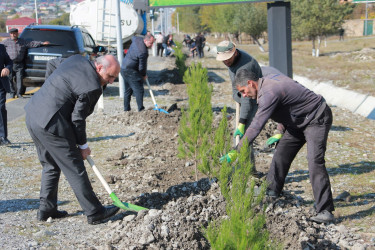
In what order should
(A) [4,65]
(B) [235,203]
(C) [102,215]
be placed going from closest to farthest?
1. (B) [235,203]
2. (C) [102,215]
3. (A) [4,65]

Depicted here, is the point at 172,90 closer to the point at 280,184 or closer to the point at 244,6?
the point at 280,184

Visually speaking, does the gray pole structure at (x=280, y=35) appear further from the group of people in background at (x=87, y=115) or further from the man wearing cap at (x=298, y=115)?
the man wearing cap at (x=298, y=115)

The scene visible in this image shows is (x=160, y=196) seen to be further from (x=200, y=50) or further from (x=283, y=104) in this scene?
(x=200, y=50)

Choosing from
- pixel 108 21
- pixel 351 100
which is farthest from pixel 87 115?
pixel 108 21

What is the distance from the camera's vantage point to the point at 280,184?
5.54m

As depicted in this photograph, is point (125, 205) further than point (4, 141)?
No

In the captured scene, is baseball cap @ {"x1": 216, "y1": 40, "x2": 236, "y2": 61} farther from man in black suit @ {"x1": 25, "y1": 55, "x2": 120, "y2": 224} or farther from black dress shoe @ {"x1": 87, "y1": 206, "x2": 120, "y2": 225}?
black dress shoe @ {"x1": 87, "y1": 206, "x2": 120, "y2": 225}

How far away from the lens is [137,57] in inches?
387

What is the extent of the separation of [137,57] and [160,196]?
4905mm

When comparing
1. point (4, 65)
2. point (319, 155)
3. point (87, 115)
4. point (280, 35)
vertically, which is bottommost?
point (319, 155)

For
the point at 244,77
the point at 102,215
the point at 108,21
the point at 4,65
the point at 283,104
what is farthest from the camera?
the point at 108,21

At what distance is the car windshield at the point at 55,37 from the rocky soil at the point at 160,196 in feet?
11.7

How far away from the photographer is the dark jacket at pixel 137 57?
9.78m

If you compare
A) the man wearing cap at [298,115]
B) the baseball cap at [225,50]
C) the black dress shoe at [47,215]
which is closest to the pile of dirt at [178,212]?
the man wearing cap at [298,115]
